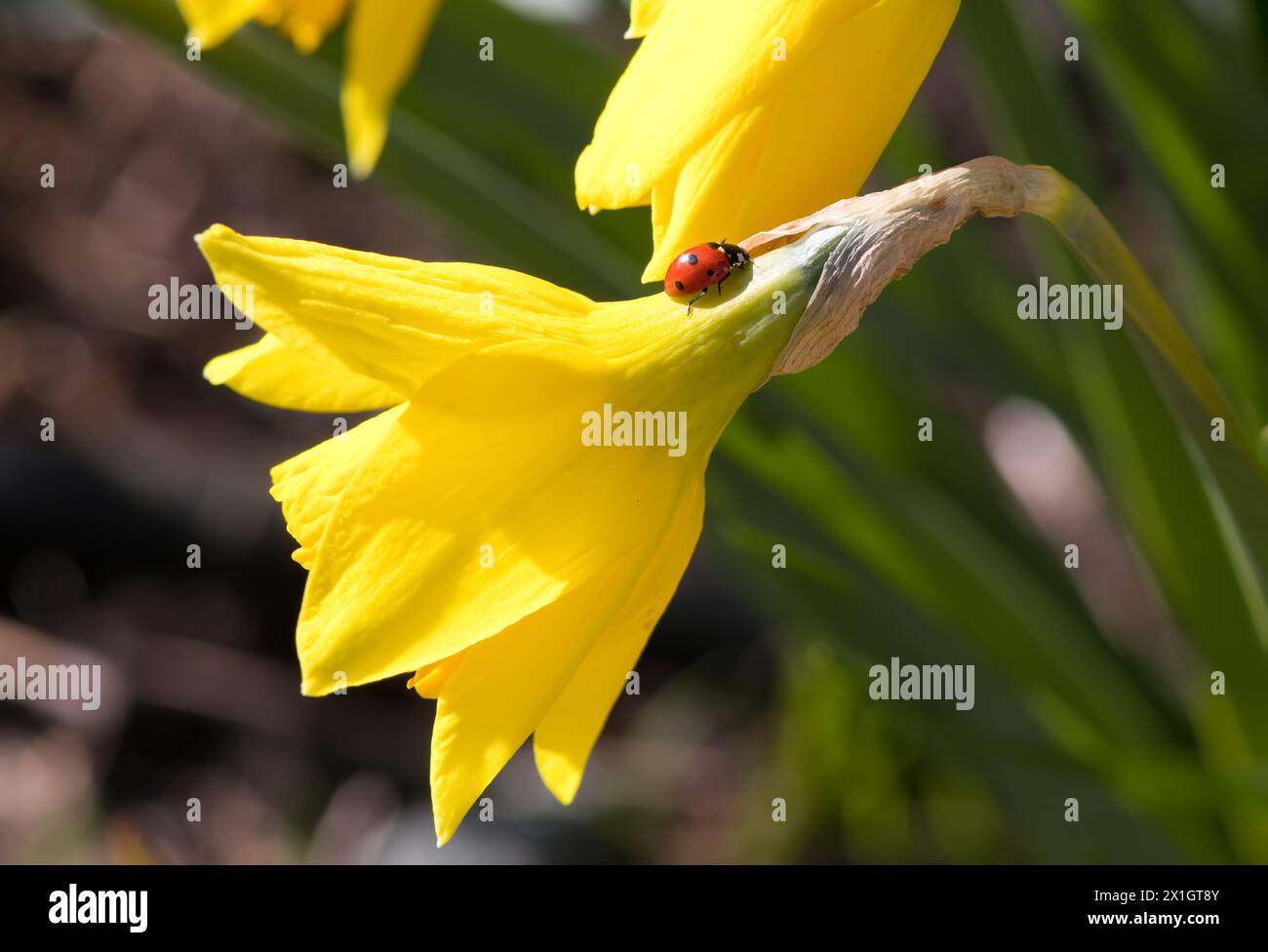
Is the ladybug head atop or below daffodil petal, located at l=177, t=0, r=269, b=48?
below

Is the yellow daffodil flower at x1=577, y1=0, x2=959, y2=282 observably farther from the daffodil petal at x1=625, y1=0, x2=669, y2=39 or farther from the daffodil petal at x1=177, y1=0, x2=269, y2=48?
the daffodil petal at x1=177, y1=0, x2=269, y2=48

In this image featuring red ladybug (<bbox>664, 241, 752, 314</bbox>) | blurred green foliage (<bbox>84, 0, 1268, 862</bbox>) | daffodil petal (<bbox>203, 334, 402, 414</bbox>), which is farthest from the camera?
blurred green foliage (<bbox>84, 0, 1268, 862</bbox>)

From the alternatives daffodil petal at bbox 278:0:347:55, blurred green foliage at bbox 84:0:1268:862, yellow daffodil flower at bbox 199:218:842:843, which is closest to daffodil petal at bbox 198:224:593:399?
yellow daffodil flower at bbox 199:218:842:843

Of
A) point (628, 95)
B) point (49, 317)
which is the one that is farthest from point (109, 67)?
point (628, 95)

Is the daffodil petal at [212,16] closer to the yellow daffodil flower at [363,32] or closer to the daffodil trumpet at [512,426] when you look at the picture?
the yellow daffodil flower at [363,32]

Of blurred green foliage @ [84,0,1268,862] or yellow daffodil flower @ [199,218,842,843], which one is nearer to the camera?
yellow daffodil flower @ [199,218,842,843]
